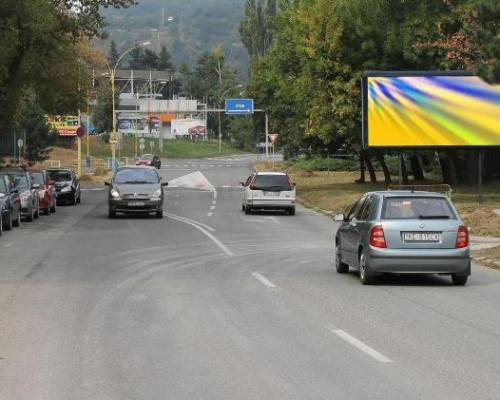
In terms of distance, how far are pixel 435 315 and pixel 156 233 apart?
1541cm

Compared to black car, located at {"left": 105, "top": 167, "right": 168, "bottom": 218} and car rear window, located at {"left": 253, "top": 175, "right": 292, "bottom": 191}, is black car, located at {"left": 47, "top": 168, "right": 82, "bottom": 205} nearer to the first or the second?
black car, located at {"left": 105, "top": 167, "right": 168, "bottom": 218}

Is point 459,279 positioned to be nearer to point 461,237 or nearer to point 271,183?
point 461,237

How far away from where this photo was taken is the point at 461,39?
36.1m

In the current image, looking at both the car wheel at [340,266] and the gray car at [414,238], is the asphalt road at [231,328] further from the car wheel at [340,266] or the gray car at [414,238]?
the gray car at [414,238]

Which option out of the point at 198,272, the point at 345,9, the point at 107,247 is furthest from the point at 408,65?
the point at 198,272

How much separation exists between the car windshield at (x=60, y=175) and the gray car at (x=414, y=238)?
28365mm

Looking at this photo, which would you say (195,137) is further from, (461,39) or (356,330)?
(356,330)

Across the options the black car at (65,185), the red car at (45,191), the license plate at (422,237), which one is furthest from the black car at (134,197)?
the license plate at (422,237)

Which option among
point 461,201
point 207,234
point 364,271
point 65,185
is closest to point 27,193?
point 207,234

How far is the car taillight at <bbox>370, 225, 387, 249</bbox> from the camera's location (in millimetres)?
15477

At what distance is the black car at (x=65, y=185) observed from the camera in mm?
41969

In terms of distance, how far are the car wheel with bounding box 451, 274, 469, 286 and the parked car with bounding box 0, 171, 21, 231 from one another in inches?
578

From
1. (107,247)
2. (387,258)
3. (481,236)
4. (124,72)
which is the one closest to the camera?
(387,258)

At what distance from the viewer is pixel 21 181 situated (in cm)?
3309
